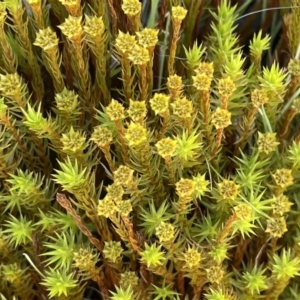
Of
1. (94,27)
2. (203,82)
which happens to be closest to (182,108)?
(203,82)

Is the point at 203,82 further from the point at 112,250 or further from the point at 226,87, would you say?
the point at 112,250

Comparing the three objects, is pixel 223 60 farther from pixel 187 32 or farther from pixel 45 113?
pixel 45 113

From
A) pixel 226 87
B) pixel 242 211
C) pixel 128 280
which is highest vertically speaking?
pixel 226 87

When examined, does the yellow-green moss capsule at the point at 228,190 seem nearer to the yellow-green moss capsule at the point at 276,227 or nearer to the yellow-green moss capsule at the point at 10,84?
the yellow-green moss capsule at the point at 276,227

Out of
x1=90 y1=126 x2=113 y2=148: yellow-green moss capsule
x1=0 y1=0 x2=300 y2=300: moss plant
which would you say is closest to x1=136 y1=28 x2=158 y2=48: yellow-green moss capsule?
x1=0 y1=0 x2=300 y2=300: moss plant

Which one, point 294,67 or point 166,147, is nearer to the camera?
point 166,147

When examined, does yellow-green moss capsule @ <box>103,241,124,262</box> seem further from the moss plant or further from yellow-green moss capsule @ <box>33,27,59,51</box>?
yellow-green moss capsule @ <box>33,27,59,51</box>

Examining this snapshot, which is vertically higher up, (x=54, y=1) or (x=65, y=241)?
(x=54, y=1)

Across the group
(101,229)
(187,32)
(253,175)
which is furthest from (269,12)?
(101,229)

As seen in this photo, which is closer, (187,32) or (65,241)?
(65,241)
